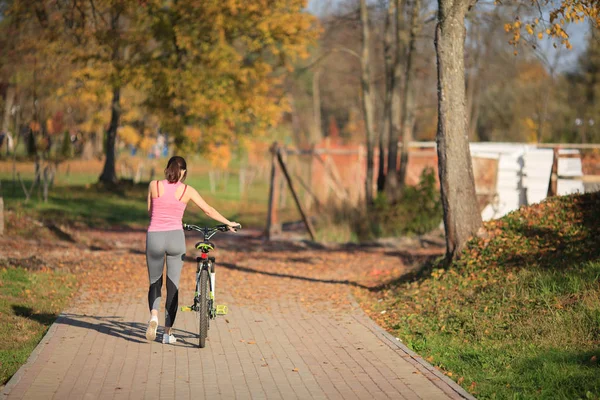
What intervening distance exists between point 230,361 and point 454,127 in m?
5.35

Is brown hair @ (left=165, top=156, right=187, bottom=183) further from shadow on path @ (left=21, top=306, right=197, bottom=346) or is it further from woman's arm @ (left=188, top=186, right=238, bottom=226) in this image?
shadow on path @ (left=21, top=306, right=197, bottom=346)

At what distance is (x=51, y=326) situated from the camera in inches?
378

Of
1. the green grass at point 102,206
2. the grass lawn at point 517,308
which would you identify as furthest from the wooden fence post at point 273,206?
the grass lawn at point 517,308

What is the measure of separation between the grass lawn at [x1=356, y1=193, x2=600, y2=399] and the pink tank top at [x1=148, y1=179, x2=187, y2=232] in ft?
9.16

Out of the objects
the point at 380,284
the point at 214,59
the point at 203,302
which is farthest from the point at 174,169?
the point at 214,59

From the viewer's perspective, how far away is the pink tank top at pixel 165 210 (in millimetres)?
8562

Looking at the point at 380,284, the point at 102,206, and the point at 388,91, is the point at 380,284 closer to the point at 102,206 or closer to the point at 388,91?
the point at 388,91

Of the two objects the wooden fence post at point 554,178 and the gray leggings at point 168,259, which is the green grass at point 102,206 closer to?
the wooden fence post at point 554,178

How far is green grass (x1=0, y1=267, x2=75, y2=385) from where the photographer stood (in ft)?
27.7

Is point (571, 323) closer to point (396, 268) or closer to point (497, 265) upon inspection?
point (497, 265)

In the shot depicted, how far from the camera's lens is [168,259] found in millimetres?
8703

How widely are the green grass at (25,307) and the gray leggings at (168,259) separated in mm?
1328

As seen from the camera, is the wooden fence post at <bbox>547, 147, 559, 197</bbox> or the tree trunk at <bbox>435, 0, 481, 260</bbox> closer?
the tree trunk at <bbox>435, 0, 481, 260</bbox>

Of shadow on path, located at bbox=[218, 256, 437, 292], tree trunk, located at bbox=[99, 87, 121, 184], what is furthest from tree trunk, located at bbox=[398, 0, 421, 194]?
tree trunk, located at bbox=[99, 87, 121, 184]
